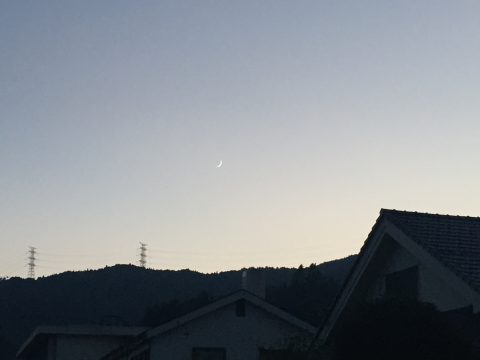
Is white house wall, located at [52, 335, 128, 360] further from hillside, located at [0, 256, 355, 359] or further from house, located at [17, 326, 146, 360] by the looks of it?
hillside, located at [0, 256, 355, 359]

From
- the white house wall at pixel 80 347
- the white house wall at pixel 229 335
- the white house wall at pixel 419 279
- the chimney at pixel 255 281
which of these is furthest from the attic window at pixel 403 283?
the white house wall at pixel 80 347

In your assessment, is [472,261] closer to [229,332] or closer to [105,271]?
[229,332]

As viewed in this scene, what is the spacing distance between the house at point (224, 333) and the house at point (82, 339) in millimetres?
5906

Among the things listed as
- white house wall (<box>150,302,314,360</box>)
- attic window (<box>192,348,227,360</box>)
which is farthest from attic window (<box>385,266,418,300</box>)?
attic window (<box>192,348,227,360</box>)

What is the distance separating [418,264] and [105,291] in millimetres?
143139

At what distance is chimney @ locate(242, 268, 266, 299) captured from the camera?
119 feet

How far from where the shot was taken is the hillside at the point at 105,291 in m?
141

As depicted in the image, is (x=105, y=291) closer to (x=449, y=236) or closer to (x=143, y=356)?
(x=143, y=356)

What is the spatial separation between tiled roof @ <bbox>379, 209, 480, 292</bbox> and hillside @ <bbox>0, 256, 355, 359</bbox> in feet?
306

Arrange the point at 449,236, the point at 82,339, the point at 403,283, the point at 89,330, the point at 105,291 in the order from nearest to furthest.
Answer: the point at 449,236 < the point at 403,283 < the point at 89,330 < the point at 82,339 < the point at 105,291

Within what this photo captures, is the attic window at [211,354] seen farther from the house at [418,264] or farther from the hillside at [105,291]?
the hillside at [105,291]

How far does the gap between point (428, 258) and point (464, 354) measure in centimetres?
400


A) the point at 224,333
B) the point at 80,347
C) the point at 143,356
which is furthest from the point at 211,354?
the point at 80,347

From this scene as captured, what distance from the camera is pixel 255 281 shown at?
36.4 m
